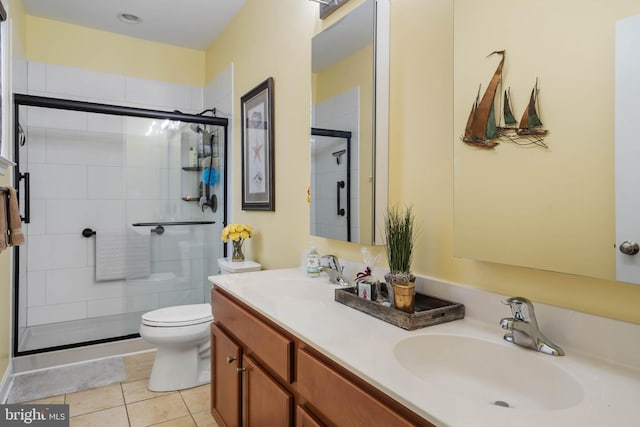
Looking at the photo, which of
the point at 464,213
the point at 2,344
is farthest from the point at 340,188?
the point at 2,344

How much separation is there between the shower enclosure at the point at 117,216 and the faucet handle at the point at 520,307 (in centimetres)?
261

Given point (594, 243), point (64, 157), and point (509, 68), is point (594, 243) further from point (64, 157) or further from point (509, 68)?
point (64, 157)

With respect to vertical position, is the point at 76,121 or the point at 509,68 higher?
the point at 76,121

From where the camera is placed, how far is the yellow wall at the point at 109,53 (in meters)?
3.19

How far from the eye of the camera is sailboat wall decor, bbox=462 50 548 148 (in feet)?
3.45

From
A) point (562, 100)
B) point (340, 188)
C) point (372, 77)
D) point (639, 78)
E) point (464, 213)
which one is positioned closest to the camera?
point (639, 78)

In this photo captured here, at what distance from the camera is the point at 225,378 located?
1.75 metres

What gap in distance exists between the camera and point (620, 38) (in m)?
0.88

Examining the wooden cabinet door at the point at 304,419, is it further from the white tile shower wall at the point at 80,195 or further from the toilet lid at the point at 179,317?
the white tile shower wall at the point at 80,195

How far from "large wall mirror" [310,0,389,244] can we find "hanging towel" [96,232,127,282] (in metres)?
2.04

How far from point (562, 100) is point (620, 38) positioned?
0.17 metres

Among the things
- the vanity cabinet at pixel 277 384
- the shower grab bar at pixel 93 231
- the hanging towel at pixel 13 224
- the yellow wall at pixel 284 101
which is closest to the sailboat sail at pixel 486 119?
the vanity cabinet at pixel 277 384

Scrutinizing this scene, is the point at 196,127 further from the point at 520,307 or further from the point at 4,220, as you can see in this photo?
the point at 520,307

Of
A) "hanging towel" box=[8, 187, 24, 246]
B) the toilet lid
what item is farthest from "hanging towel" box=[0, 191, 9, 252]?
the toilet lid
